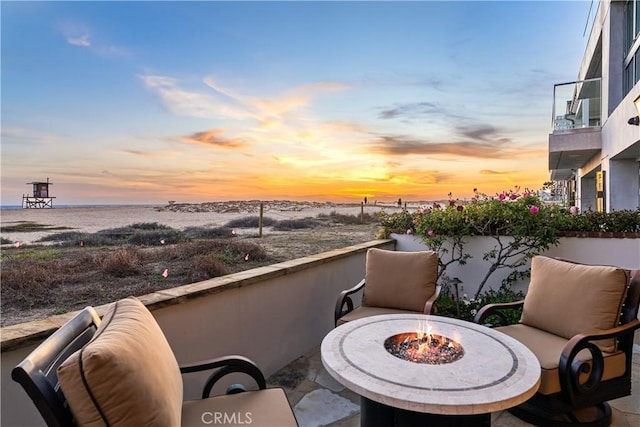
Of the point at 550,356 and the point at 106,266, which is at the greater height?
the point at 106,266

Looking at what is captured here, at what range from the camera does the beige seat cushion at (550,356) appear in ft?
6.48

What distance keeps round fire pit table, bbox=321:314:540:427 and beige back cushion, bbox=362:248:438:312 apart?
938 millimetres

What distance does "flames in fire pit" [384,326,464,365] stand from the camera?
1.80 m

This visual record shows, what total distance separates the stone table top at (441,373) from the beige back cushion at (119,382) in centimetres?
80

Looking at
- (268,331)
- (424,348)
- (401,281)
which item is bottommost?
(268,331)

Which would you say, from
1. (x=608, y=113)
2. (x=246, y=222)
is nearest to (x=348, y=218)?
(x=246, y=222)

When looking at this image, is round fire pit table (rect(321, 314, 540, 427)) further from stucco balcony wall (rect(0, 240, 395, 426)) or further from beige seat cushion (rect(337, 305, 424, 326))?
stucco balcony wall (rect(0, 240, 395, 426))

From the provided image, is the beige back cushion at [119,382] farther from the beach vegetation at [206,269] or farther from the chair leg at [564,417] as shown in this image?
the beach vegetation at [206,269]

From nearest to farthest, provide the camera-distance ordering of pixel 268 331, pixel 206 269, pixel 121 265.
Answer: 1. pixel 268 331
2. pixel 121 265
3. pixel 206 269

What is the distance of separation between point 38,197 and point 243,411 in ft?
16.2

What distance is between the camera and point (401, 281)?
124 inches

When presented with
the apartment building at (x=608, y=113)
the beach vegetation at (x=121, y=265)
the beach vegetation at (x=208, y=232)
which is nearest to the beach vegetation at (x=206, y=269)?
the beach vegetation at (x=121, y=265)

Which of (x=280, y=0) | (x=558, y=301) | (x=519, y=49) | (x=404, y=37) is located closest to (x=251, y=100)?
(x=280, y=0)

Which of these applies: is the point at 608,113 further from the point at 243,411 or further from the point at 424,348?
the point at 243,411
